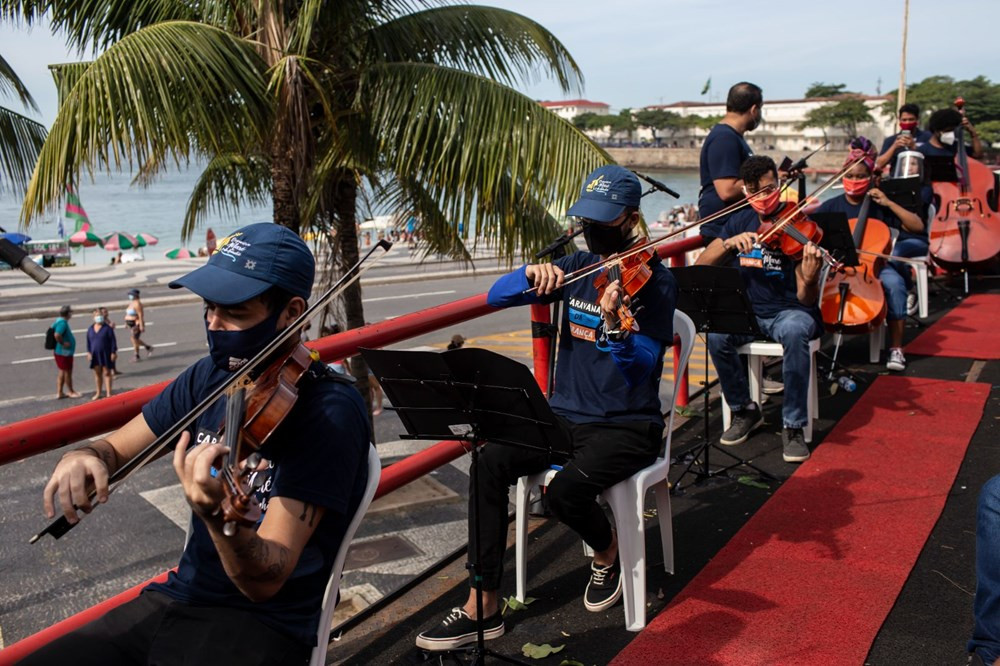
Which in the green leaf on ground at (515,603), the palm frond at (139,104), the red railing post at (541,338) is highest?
the palm frond at (139,104)

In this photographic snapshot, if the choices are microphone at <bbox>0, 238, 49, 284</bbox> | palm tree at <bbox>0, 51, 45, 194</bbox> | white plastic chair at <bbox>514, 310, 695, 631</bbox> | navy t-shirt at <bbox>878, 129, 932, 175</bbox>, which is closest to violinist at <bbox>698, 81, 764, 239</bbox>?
white plastic chair at <bbox>514, 310, 695, 631</bbox>

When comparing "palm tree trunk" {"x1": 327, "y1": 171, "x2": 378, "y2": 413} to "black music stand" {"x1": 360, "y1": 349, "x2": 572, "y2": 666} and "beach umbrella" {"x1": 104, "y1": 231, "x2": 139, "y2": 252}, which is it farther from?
"beach umbrella" {"x1": 104, "y1": 231, "x2": 139, "y2": 252}

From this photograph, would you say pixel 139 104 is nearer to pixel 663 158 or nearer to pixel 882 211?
pixel 882 211

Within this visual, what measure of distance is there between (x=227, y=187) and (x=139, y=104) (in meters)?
5.32

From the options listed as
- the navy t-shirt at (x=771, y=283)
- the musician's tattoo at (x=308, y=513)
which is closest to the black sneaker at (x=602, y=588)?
the musician's tattoo at (x=308, y=513)

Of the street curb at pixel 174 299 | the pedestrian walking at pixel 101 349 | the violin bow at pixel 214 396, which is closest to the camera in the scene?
the violin bow at pixel 214 396

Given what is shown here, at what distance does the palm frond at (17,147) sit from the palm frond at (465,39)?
5233 millimetres

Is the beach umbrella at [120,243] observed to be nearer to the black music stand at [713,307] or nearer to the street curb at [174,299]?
the street curb at [174,299]

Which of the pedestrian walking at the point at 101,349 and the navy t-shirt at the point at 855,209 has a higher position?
the navy t-shirt at the point at 855,209

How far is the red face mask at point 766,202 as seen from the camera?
18.8ft

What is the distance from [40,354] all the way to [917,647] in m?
20.2

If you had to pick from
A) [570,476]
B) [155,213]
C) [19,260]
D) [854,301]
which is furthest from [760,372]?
[155,213]

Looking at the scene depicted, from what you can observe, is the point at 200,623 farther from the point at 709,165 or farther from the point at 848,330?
the point at 848,330

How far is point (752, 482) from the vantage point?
16.8 ft
